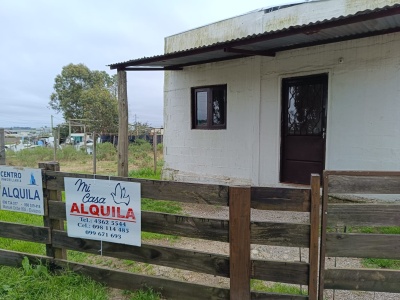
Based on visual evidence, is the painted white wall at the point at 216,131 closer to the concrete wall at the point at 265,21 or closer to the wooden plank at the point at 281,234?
the concrete wall at the point at 265,21

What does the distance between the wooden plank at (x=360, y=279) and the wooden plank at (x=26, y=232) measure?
2.66 metres

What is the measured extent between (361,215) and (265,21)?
5.86 m

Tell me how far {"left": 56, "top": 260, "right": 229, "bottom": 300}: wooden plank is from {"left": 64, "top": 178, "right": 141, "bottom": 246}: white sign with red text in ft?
1.07

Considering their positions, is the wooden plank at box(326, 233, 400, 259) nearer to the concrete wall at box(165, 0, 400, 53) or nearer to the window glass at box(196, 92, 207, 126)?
the concrete wall at box(165, 0, 400, 53)

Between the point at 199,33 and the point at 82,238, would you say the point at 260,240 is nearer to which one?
the point at 82,238

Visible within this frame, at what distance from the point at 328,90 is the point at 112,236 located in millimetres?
4796

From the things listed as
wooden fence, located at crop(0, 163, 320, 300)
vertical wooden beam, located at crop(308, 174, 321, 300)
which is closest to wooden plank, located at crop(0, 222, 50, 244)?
wooden fence, located at crop(0, 163, 320, 300)

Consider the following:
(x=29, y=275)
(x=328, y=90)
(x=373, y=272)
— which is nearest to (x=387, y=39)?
(x=328, y=90)

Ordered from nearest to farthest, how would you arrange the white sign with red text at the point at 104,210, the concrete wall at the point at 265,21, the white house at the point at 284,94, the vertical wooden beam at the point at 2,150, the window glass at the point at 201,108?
1. the white sign with red text at the point at 104,210
2. the vertical wooden beam at the point at 2,150
3. the white house at the point at 284,94
4. the concrete wall at the point at 265,21
5. the window glass at the point at 201,108

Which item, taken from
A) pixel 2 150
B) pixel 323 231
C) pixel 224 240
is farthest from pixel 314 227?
pixel 2 150

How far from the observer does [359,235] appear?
2377 mm

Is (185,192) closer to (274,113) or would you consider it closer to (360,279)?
(360,279)

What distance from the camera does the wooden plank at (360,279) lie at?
2.36 m

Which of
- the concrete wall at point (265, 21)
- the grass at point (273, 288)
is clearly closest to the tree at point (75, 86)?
the concrete wall at point (265, 21)
